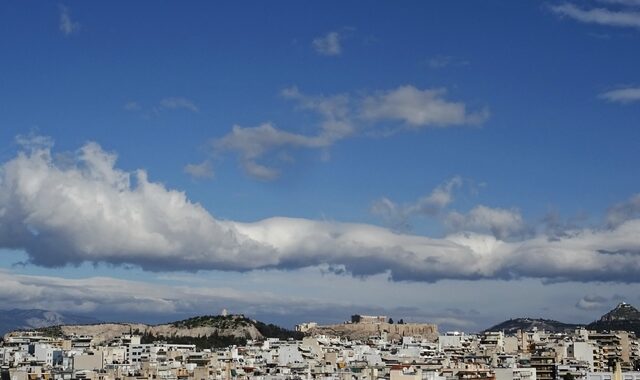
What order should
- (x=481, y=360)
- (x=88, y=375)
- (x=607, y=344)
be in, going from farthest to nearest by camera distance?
1. (x=607, y=344)
2. (x=481, y=360)
3. (x=88, y=375)

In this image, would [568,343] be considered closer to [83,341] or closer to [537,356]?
[537,356]

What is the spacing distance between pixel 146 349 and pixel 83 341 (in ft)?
66.4

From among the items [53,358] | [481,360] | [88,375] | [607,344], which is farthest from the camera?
[607,344]

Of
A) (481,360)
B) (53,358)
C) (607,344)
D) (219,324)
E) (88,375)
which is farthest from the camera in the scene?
(219,324)

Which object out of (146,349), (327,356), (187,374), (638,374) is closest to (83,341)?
(146,349)

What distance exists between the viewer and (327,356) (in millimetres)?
113938

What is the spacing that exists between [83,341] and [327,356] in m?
36.2

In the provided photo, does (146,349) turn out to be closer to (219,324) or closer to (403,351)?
(403,351)

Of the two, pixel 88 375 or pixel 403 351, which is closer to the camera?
pixel 88 375

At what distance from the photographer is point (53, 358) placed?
11281cm

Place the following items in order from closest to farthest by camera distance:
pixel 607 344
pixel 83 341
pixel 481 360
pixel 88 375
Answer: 1. pixel 88 375
2. pixel 481 360
3. pixel 607 344
4. pixel 83 341

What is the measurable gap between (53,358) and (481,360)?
40.4 m

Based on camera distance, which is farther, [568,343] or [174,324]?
[174,324]

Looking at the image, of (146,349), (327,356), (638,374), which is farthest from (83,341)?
(638,374)
